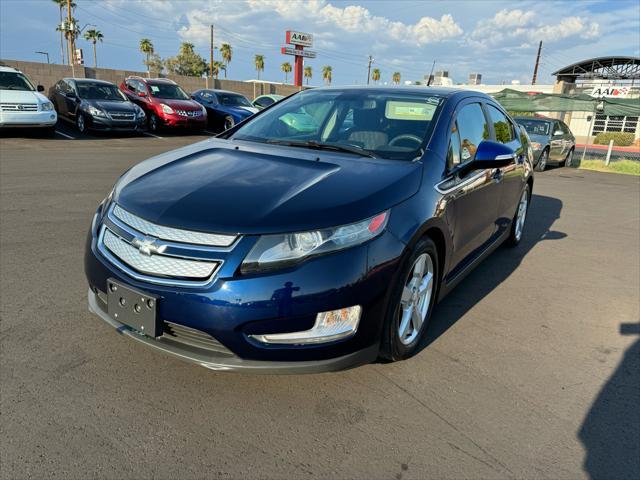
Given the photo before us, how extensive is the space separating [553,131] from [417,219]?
43.0 feet

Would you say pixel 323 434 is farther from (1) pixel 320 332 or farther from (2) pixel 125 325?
(2) pixel 125 325

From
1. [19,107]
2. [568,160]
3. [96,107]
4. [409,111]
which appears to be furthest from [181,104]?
[409,111]

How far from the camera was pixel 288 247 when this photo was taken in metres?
2.14

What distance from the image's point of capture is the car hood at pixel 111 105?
1362 centimetres

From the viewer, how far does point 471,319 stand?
3533 mm

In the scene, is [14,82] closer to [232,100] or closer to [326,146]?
[232,100]

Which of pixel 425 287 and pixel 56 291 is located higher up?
pixel 425 287

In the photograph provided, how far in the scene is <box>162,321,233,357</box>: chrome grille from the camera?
7.11ft

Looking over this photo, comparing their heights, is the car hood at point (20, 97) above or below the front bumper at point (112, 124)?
above

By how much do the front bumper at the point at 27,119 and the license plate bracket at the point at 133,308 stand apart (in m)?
11.6

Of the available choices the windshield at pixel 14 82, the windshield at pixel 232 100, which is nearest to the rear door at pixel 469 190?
the windshield at pixel 14 82

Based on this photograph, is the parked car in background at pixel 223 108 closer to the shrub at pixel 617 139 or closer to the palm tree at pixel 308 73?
the shrub at pixel 617 139

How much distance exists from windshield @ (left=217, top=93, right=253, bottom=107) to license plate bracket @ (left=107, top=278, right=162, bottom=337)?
1580 centimetres

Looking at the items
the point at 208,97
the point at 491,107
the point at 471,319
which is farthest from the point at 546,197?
the point at 208,97
